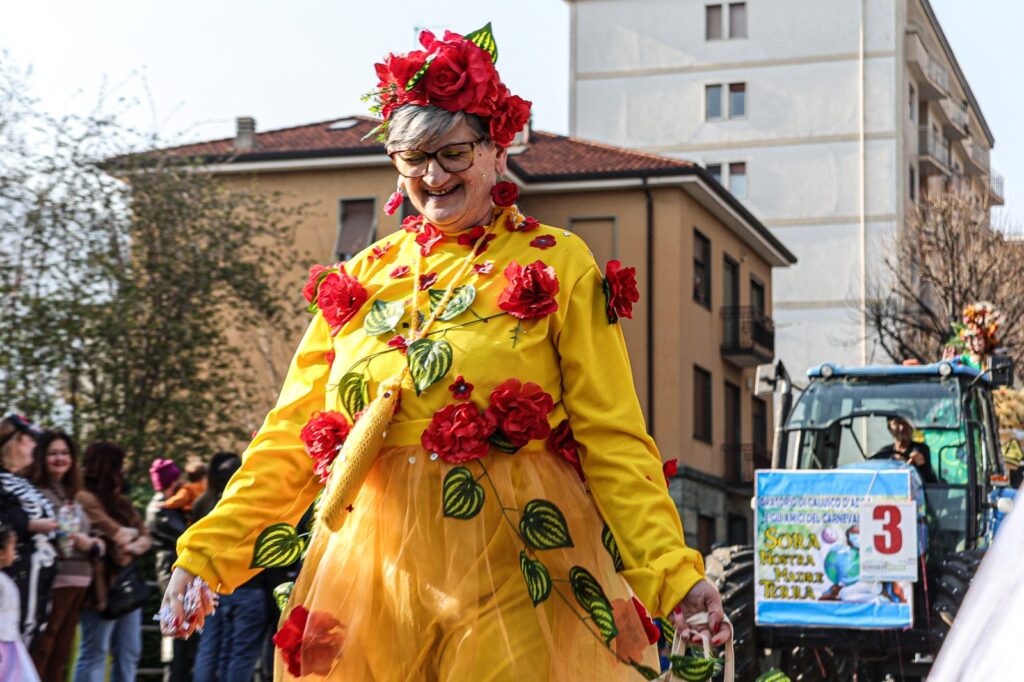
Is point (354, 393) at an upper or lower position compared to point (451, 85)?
lower

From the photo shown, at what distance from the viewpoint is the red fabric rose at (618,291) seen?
389cm

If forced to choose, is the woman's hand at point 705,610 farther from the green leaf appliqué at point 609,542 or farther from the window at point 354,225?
the window at point 354,225

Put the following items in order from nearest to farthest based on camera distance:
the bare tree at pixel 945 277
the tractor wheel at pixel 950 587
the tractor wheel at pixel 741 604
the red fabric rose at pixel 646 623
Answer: the red fabric rose at pixel 646 623 < the tractor wheel at pixel 950 587 < the tractor wheel at pixel 741 604 < the bare tree at pixel 945 277

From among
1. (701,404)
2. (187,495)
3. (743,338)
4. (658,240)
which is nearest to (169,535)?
(187,495)

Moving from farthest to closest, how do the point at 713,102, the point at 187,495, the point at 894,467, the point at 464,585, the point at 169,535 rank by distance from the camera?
1. the point at 713,102
2. the point at 894,467
3. the point at 187,495
4. the point at 169,535
5. the point at 464,585

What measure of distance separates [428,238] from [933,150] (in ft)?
145

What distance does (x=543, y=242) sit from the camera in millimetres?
3988

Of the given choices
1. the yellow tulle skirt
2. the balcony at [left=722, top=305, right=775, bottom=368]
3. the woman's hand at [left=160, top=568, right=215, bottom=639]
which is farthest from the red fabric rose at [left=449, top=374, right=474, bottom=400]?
the balcony at [left=722, top=305, right=775, bottom=368]

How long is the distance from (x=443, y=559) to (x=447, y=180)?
0.97 m

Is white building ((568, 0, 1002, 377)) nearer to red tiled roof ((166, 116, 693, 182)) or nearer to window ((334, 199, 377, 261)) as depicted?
red tiled roof ((166, 116, 693, 182))

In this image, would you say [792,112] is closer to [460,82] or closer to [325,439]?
[460,82]

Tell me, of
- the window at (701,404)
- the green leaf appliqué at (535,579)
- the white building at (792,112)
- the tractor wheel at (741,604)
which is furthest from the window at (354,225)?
the green leaf appliqué at (535,579)

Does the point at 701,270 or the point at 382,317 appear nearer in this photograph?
the point at 382,317

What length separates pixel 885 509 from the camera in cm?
1001
